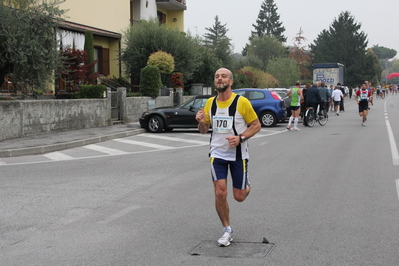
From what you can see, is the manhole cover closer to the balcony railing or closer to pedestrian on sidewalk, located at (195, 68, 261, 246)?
pedestrian on sidewalk, located at (195, 68, 261, 246)

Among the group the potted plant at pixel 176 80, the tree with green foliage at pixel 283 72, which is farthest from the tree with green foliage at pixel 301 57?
the potted plant at pixel 176 80

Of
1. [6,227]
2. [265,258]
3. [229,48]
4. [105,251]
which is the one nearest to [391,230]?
[265,258]

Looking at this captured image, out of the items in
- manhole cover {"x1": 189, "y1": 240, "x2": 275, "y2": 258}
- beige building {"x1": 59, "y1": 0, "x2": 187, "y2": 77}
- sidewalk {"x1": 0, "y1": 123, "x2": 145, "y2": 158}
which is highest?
beige building {"x1": 59, "y1": 0, "x2": 187, "y2": 77}

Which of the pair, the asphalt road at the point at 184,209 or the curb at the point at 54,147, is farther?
the curb at the point at 54,147

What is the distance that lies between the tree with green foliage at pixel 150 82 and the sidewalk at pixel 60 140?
4.45 m

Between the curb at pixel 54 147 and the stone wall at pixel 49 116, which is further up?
the stone wall at pixel 49 116

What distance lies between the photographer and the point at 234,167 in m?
5.08

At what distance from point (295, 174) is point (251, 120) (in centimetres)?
431

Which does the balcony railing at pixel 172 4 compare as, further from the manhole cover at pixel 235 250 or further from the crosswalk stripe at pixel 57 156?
the manhole cover at pixel 235 250

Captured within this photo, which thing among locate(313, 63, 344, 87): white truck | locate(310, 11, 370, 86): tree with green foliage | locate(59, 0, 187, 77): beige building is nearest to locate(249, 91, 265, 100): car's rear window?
locate(59, 0, 187, 77): beige building

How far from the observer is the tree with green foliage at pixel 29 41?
47.9 ft

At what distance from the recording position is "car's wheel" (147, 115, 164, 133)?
1798 cm

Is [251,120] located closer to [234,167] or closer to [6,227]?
[234,167]

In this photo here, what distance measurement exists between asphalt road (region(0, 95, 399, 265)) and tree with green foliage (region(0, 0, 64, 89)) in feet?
14.2
